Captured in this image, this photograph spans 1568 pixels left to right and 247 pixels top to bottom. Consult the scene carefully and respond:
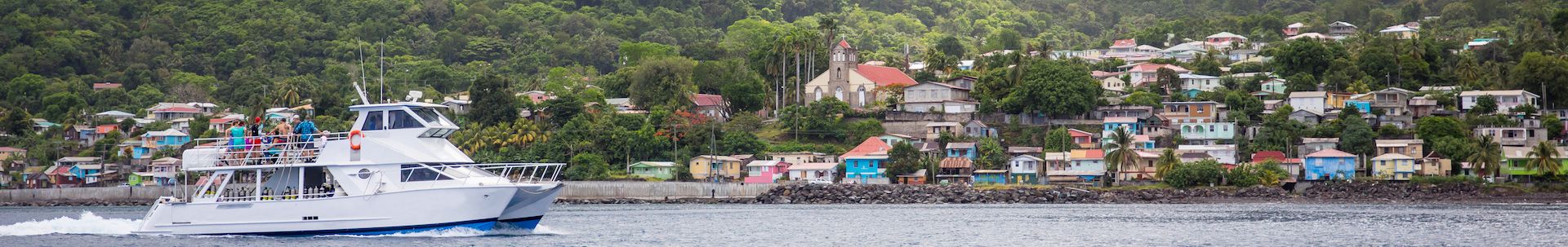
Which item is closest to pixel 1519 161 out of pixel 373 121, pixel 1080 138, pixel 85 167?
pixel 1080 138

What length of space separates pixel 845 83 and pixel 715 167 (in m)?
16.1

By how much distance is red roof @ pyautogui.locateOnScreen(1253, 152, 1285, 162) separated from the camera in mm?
62578

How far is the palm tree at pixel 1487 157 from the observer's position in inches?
2259

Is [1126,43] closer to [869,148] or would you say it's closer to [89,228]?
[869,148]

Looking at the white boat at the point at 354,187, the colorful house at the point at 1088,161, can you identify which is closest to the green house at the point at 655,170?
the colorful house at the point at 1088,161

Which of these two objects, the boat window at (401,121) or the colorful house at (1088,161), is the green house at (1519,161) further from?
the boat window at (401,121)

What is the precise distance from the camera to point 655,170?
67.7m

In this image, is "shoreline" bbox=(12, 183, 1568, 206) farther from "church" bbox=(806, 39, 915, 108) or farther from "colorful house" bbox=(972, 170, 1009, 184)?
"church" bbox=(806, 39, 915, 108)

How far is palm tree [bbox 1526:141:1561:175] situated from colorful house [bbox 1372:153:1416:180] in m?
4.79

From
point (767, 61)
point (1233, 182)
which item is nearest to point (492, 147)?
point (767, 61)

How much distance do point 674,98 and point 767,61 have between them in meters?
9.45

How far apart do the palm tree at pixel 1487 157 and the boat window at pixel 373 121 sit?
4974 centimetres

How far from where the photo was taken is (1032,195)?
197 ft

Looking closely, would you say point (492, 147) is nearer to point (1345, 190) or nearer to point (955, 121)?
point (955, 121)
